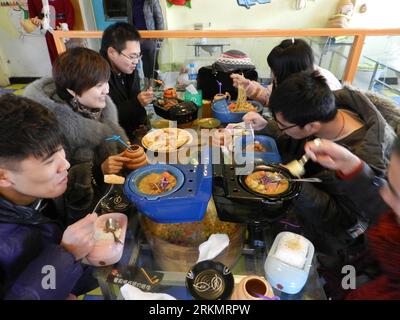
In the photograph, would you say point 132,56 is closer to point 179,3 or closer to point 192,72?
point 192,72

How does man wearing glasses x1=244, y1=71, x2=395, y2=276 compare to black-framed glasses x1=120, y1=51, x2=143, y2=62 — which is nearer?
man wearing glasses x1=244, y1=71, x2=395, y2=276

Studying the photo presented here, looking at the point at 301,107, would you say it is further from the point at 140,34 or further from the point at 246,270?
the point at 140,34

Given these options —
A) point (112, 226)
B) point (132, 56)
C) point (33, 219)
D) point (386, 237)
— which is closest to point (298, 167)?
point (386, 237)

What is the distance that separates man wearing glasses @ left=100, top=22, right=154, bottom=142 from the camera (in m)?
1.81

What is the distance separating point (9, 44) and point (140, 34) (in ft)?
14.1

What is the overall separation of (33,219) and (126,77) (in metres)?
1.43

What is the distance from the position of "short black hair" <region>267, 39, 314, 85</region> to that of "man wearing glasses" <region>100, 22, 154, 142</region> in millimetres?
915

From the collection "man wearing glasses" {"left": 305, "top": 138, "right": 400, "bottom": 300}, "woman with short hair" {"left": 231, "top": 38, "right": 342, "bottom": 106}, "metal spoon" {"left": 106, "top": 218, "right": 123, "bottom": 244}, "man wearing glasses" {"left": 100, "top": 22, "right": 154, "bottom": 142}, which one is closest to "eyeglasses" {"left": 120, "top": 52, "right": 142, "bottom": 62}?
"man wearing glasses" {"left": 100, "top": 22, "right": 154, "bottom": 142}

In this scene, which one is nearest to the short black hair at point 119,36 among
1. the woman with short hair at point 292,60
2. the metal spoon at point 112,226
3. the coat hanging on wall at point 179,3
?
the woman with short hair at point 292,60

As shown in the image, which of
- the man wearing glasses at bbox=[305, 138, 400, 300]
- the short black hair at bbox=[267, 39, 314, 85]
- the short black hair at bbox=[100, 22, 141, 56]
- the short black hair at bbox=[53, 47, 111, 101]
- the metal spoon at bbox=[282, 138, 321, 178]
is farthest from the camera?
the short black hair at bbox=[100, 22, 141, 56]

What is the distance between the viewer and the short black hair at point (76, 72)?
1257 millimetres

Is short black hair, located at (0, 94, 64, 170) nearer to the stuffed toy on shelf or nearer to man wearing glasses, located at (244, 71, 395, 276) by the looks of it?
man wearing glasses, located at (244, 71, 395, 276)

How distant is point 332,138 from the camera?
1.21 meters
